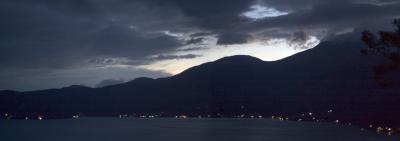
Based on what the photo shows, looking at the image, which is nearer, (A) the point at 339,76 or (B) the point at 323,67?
(A) the point at 339,76

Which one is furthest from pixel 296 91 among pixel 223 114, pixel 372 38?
pixel 372 38

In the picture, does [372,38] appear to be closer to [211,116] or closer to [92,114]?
[211,116]

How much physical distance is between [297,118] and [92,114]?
83376mm

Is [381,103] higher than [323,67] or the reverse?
the reverse

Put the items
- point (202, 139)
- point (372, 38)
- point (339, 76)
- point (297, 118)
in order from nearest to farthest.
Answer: point (372, 38)
point (202, 139)
point (297, 118)
point (339, 76)

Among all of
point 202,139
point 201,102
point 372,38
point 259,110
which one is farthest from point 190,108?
point 372,38

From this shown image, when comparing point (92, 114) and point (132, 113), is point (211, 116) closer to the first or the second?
point (132, 113)

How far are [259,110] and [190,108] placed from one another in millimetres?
28939

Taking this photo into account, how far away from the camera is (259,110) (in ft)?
563

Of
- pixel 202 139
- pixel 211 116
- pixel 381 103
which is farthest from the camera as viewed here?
pixel 211 116

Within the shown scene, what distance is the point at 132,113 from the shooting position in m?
191

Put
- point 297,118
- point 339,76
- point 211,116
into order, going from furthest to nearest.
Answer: point 211,116 < point 339,76 < point 297,118

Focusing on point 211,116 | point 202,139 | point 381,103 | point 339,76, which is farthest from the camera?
point 211,116

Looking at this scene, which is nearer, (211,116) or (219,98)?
(211,116)
